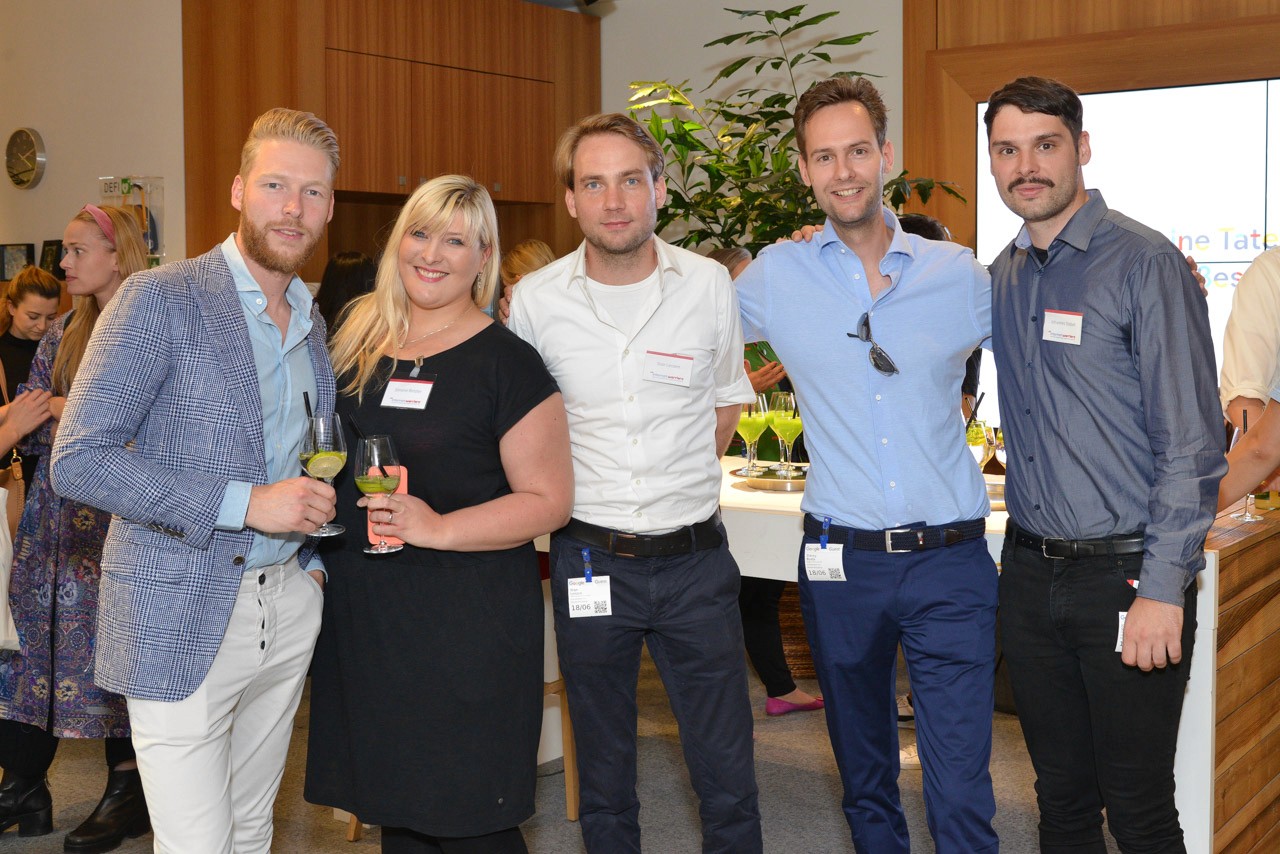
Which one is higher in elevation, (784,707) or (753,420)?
(753,420)

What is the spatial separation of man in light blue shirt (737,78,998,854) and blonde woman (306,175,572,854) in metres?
0.59

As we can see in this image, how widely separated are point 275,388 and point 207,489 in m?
0.25

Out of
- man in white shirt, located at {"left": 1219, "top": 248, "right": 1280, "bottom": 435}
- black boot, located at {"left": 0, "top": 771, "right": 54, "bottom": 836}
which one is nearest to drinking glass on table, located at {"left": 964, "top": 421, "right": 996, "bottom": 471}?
man in white shirt, located at {"left": 1219, "top": 248, "right": 1280, "bottom": 435}

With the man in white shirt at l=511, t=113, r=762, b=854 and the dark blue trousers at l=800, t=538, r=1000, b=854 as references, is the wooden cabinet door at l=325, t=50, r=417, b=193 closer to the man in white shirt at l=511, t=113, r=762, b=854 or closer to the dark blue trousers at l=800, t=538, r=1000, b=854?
the man in white shirt at l=511, t=113, r=762, b=854

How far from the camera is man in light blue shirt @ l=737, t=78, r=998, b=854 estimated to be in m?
2.40

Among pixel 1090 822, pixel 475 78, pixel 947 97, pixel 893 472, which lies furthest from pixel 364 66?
pixel 1090 822

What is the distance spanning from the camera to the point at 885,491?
7.89 ft

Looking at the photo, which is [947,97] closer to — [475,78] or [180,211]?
[475,78]

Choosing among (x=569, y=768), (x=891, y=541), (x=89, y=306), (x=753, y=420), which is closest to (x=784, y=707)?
(x=569, y=768)

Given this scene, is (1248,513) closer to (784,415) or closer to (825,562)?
(784,415)

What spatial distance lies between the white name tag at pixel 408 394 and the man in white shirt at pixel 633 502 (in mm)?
367

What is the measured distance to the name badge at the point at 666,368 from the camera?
2.41m

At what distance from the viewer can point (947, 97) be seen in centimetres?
648

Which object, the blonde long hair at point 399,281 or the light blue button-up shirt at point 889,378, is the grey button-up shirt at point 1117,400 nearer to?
the light blue button-up shirt at point 889,378
